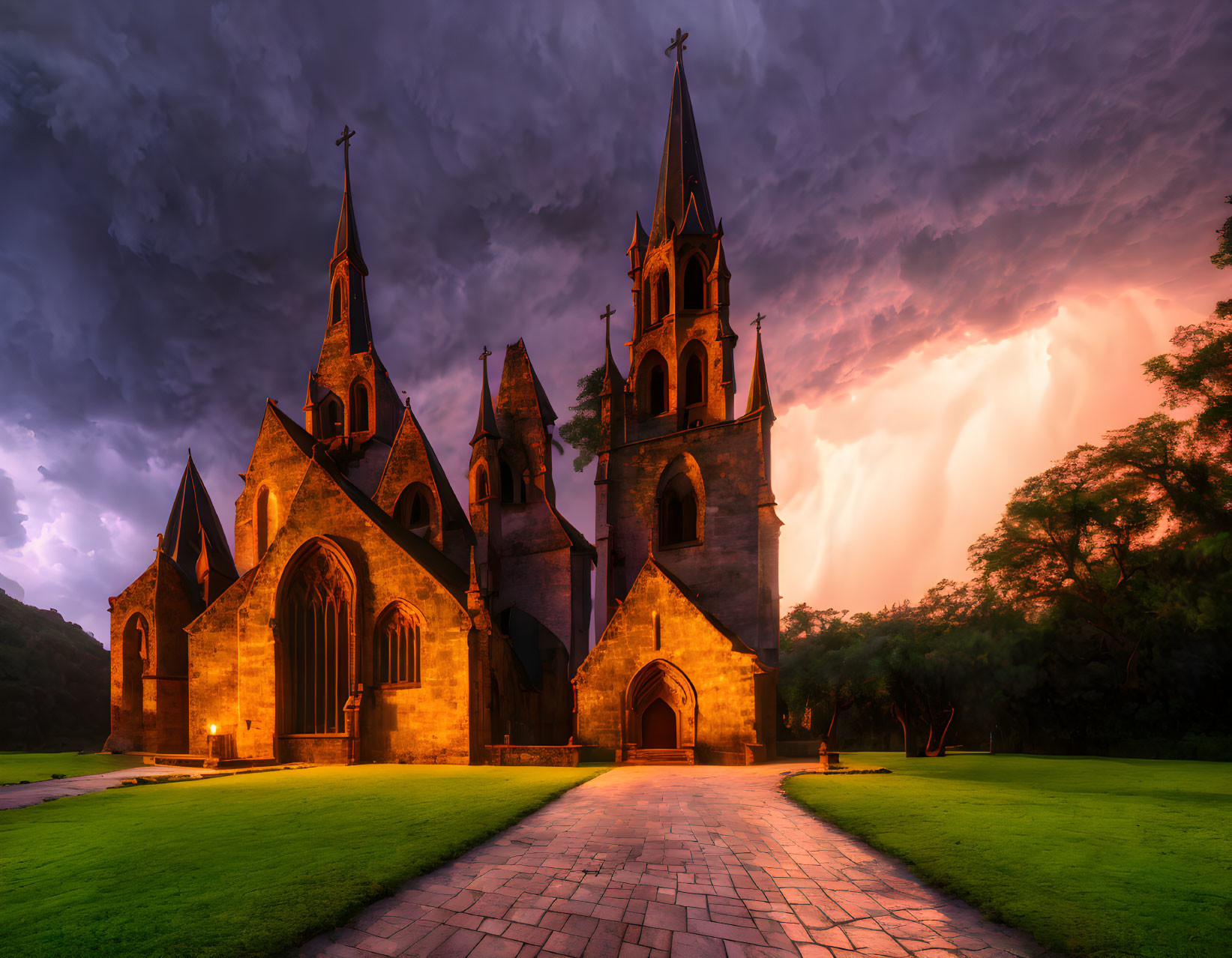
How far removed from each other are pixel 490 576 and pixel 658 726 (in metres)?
10.9

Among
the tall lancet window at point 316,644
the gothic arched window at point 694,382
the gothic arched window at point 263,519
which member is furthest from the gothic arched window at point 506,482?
the tall lancet window at point 316,644

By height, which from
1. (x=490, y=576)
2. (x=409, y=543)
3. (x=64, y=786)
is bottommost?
(x=64, y=786)

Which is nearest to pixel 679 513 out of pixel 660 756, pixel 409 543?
pixel 660 756

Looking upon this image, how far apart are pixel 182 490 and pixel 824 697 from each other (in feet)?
106

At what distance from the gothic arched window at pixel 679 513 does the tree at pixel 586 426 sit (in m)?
7.28

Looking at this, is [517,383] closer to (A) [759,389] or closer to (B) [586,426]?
(B) [586,426]

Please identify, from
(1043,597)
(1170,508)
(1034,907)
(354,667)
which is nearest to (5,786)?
(354,667)

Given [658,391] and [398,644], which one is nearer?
[398,644]

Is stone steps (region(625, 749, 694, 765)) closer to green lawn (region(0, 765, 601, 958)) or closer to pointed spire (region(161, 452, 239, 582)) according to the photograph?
green lawn (region(0, 765, 601, 958))

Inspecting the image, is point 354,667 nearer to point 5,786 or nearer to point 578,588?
point 5,786

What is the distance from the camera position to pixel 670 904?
5.21m

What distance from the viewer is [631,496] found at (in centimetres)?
2948

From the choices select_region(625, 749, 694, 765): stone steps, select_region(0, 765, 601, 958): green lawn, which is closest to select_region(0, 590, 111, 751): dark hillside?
select_region(0, 765, 601, 958): green lawn

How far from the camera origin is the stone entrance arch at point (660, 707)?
68.1 ft
